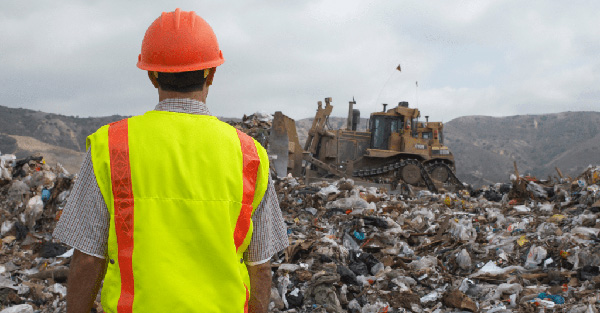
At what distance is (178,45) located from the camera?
53.9 inches

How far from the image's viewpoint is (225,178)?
4.25 ft

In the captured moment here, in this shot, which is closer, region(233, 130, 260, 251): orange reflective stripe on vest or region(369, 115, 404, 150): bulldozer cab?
region(233, 130, 260, 251): orange reflective stripe on vest

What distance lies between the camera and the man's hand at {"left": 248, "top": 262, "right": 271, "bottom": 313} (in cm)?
147

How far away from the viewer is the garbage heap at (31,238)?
4629 mm

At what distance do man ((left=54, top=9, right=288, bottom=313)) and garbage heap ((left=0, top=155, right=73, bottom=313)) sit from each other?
3.61 metres

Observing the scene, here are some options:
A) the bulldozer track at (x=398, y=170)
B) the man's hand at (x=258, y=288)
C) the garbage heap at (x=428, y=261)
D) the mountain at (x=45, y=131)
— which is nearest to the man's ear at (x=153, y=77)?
the man's hand at (x=258, y=288)

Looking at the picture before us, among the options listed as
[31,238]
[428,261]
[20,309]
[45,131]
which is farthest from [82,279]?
[45,131]

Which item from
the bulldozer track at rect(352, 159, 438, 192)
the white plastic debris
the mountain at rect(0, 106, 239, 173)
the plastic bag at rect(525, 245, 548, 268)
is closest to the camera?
the white plastic debris

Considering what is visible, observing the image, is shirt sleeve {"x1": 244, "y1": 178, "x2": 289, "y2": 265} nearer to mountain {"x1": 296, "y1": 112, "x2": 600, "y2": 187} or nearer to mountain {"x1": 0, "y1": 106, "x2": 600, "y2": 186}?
mountain {"x1": 0, "y1": 106, "x2": 600, "y2": 186}

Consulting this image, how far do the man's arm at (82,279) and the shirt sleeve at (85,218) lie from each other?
3cm

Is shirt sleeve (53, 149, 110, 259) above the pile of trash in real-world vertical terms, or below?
above

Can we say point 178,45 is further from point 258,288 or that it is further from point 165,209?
point 258,288

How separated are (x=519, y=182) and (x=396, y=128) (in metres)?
5.71

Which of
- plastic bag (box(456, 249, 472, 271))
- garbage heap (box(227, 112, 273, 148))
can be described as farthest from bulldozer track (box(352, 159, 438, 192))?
plastic bag (box(456, 249, 472, 271))
